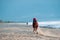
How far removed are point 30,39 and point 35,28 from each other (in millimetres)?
5140

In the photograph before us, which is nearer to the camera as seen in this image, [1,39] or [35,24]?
[1,39]

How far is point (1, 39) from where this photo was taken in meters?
12.2

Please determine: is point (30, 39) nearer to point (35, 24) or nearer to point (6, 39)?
point (6, 39)

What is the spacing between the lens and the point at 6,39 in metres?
12.1

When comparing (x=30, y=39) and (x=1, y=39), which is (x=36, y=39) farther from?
(x=1, y=39)

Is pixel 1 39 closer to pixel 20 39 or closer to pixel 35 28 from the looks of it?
pixel 20 39

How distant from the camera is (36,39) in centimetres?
1239

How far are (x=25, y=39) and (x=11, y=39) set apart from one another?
2.82ft

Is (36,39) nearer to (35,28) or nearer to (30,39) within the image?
(30,39)

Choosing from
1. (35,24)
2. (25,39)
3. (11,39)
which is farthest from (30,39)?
(35,24)

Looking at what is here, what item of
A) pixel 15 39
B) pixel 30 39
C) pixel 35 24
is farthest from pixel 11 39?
pixel 35 24

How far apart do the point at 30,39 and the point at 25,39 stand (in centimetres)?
30

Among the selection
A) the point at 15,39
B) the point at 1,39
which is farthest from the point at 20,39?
the point at 1,39

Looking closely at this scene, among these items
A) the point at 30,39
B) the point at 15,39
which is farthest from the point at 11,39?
the point at 30,39
